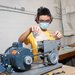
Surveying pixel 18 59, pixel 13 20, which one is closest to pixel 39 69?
pixel 18 59

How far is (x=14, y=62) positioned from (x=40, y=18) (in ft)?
1.50

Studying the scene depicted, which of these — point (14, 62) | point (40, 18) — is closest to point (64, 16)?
point (40, 18)

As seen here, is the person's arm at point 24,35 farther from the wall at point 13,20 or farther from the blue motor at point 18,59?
the wall at point 13,20

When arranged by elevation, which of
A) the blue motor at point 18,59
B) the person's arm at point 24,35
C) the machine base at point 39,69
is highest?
Answer: the person's arm at point 24,35

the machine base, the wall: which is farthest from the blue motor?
the wall

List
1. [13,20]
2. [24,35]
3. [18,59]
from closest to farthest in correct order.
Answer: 1. [18,59]
2. [24,35]
3. [13,20]

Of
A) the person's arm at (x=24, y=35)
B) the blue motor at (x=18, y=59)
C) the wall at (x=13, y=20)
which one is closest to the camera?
the blue motor at (x=18, y=59)

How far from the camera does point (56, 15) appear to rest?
290cm

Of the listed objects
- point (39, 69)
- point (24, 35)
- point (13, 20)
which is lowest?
point (39, 69)

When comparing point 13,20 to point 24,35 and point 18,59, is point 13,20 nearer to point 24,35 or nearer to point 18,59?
point 24,35

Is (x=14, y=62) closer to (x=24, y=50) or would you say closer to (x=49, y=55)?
(x=24, y=50)

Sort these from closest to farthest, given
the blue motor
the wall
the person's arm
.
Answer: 1. the blue motor
2. the person's arm
3. the wall

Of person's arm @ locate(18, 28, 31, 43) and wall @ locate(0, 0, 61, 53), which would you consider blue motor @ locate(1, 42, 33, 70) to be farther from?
wall @ locate(0, 0, 61, 53)

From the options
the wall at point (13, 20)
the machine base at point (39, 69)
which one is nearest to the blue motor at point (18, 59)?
the machine base at point (39, 69)
